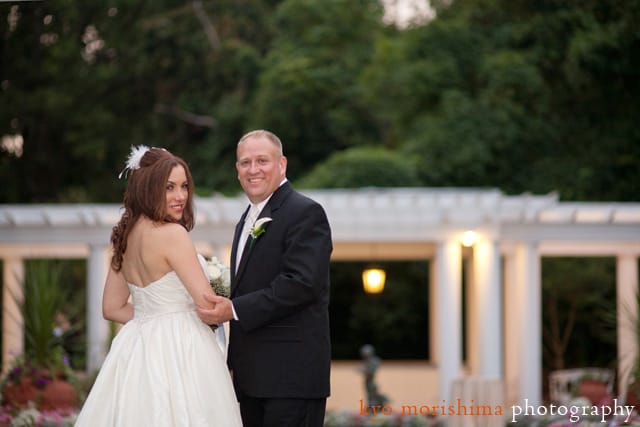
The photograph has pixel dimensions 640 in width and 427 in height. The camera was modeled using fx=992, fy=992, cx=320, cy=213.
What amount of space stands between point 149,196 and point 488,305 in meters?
8.31

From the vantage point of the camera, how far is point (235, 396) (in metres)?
4.62

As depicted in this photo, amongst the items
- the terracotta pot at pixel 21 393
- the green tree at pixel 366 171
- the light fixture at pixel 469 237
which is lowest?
the terracotta pot at pixel 21 393

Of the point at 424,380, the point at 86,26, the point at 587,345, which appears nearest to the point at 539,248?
the point at 424,380

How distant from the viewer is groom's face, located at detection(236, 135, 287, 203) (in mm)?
4594

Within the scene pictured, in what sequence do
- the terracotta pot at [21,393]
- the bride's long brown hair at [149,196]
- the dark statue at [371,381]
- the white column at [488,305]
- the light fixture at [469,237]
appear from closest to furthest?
the bride's long brown hair at [149,196] → the terracotta pot at [21,393] → the dark statue at [371,381] → the white column at [488,305] → the light fixture at [469,237]

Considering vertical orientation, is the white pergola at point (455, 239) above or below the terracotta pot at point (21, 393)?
above

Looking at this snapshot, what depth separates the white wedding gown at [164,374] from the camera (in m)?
4.43

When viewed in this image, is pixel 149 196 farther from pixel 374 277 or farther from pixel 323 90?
pixel 323 90

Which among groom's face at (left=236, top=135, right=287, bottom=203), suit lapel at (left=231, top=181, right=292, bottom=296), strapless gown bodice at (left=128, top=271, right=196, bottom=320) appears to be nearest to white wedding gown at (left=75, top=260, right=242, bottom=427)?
strapless gown bodice at (left=128, top=271, right=196, bottom=320)

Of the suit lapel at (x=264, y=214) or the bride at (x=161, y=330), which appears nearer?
the bride at (x=161, y=330)

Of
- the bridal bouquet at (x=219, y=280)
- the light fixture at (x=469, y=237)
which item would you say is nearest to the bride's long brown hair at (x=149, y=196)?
the bridal bouquet at (x=219, y=280)

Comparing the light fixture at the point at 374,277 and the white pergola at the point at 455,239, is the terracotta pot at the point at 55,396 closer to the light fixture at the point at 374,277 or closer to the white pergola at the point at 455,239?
the white pergola at the point at 455,239

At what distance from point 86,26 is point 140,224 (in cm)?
2239

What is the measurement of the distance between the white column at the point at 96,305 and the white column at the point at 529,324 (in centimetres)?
529
